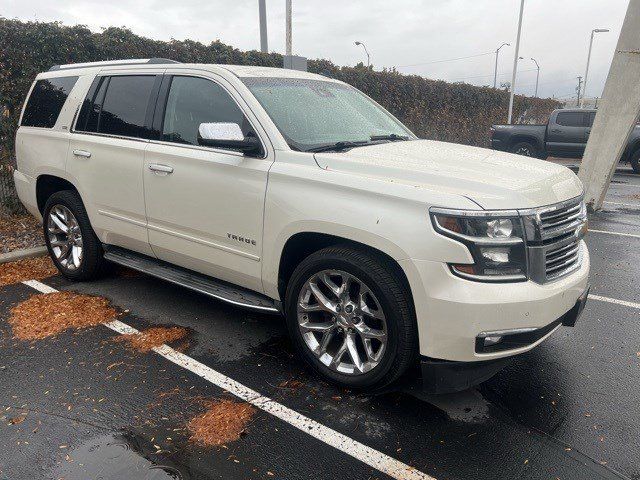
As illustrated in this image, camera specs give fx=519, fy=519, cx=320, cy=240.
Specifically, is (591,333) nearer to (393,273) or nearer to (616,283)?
(616,283)

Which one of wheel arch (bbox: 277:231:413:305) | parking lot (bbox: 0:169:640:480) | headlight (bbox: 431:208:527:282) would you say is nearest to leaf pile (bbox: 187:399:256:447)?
parking lot (bbox: 0:169:640:480)

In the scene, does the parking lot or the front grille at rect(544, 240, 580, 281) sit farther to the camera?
the front grille at rect(544, 240, 580, 281)

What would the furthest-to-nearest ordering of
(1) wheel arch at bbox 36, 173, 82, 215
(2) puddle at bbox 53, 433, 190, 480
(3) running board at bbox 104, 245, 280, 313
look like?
(1) wheel arch at bbox 36, 173, 82, 215, (3) running board at bbox 104, 245, 280, 313, (2) puddle at bbox 53, 433, 190, 480

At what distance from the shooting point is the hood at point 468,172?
2.82 m

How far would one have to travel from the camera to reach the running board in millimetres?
3623

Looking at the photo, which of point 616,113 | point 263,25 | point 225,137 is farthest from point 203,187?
point 263,25

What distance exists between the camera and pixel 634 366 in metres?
3.69

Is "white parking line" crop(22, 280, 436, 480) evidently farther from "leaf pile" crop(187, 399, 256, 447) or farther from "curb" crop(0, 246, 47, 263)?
"curb" crop(0, 246, 47, 263)

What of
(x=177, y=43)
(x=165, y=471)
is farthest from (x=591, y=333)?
(x=177, y=43)

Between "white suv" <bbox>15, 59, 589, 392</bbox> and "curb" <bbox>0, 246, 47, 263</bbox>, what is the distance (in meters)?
1.49

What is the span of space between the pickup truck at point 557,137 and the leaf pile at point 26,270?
49.5 feet

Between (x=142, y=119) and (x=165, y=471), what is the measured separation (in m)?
2.83

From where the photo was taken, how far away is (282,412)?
10.1 feet

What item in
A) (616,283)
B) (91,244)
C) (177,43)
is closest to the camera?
(91,244)
